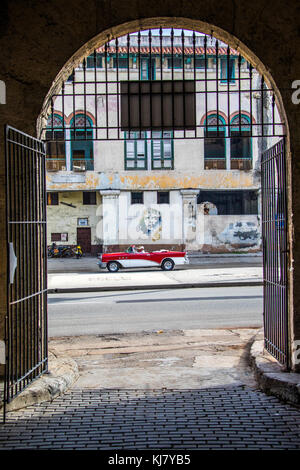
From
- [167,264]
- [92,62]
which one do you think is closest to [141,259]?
[167,264]

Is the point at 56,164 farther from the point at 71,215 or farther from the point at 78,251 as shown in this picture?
the point at 78,251

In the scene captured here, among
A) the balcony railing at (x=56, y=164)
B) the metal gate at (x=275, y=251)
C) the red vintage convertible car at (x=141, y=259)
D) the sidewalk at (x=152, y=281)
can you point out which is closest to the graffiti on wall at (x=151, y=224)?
the balcony railing at (x=56, y=164)

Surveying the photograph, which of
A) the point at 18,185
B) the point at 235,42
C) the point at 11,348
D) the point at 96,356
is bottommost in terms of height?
the point at 96,356

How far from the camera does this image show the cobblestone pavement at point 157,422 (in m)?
4.24

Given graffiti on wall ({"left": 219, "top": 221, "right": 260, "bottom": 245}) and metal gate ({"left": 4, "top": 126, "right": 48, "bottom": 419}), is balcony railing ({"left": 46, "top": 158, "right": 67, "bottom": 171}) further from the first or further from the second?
metal gate ({"left": 4, "top": 126, "right": 48, "bottom": 419})

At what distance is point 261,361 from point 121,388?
188 centimetres

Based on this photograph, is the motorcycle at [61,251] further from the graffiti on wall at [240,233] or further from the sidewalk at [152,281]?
the graffiti on wall at [240,233]

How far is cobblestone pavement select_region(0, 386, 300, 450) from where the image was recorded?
4.24 m

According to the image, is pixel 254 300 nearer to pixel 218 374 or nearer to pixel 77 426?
pixel 218 374

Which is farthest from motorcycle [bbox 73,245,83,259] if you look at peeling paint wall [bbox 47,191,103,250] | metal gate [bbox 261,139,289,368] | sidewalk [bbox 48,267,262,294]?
metal gate [bbox 261,139,289,368]

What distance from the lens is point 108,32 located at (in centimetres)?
604
